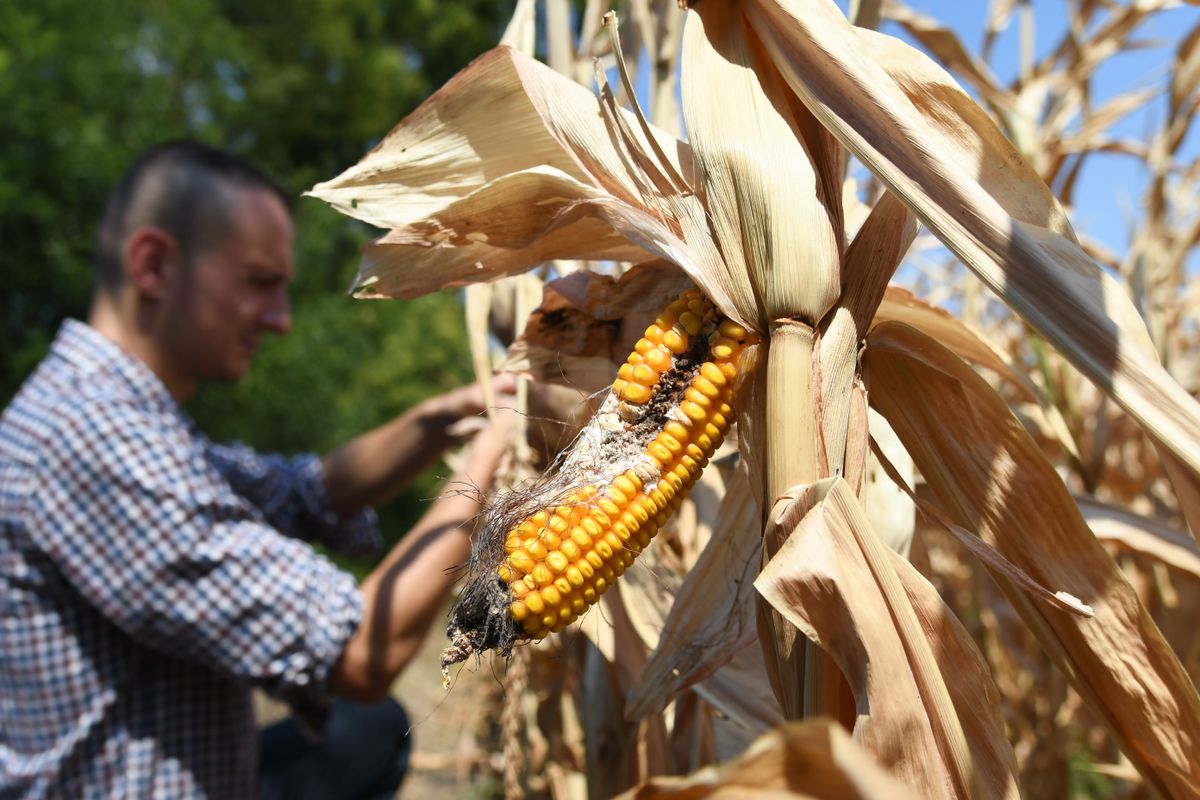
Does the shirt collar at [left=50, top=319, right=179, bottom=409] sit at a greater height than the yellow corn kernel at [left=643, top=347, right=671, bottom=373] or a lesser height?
lesser

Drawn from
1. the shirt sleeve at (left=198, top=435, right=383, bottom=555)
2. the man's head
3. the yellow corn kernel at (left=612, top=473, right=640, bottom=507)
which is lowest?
the shirt sleeve at (left=198, top=435, right=383, bottom=555)

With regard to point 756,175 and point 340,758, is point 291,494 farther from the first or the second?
point 756,175

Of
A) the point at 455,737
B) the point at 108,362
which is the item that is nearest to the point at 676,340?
the point at 108,362

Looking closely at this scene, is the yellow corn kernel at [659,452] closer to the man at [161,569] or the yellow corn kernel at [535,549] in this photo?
the yellow corn kernel at [535,549]

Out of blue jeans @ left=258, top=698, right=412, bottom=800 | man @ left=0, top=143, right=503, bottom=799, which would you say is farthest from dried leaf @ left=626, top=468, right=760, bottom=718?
blue jeans @ left=258, top=698, right=412, bottom=800

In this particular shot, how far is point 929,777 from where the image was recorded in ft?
1.32

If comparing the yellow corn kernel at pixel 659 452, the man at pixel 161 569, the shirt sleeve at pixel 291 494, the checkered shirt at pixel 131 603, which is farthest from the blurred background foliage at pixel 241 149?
the yellow corn kernel at pixel 659 452

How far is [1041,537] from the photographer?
500 mm

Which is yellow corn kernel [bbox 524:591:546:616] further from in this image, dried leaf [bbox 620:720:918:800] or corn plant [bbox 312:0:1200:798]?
dried leaf [bbox 620:720:918:800]

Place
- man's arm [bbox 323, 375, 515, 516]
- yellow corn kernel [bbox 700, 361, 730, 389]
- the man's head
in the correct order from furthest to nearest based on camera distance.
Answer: man's arm [bbox 323, 375, 515, 516] < the man's head < yellow corn kernel [bbox 700, 361, 730, 389]

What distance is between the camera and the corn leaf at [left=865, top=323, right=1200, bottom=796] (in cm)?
47

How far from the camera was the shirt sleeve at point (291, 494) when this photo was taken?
1630 mm

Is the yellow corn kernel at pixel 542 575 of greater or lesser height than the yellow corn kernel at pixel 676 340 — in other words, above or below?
below

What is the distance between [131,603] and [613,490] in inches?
33.4
